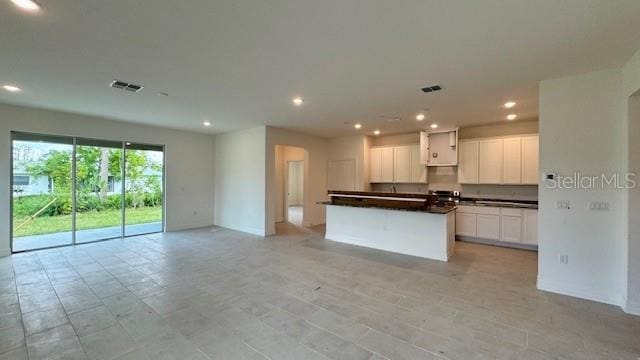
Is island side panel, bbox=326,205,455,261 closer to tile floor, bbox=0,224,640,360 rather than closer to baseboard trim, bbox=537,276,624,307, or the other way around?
tile floor, bbox=0,224,640,360

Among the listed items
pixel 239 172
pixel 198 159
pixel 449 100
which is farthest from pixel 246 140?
pixel 449 100

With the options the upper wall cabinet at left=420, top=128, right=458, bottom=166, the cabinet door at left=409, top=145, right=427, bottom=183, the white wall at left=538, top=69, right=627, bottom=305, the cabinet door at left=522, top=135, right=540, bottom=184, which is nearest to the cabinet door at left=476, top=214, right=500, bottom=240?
the cabinet door at left=522, top=135, right=540, bottom=184

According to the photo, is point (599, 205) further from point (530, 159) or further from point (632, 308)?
point (530, 159)

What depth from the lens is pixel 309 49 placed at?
2619 mm

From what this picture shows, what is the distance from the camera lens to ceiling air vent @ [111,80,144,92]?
356cm

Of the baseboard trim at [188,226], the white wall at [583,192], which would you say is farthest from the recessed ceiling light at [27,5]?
the baseboard trim at [188,226]

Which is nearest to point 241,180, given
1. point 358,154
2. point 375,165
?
point 358,154

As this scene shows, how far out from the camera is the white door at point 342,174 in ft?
25.5

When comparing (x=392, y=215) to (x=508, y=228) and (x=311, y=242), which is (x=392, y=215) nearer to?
(x=311, y=242)

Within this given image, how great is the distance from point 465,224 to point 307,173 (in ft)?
14.0

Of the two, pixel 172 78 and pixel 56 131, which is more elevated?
pixel 172 78

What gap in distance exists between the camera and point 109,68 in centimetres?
308

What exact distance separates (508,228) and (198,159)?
312 inches

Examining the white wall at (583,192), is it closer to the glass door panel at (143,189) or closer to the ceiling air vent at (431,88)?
the ceiling air vent at (431,88)
